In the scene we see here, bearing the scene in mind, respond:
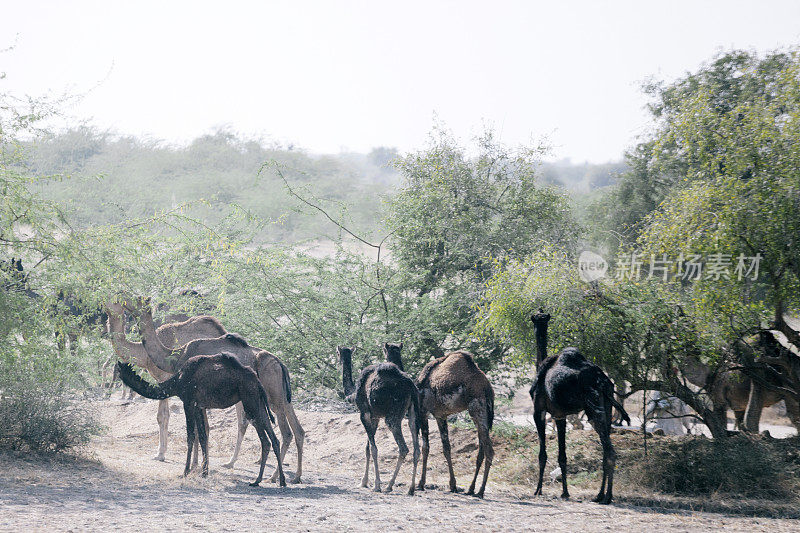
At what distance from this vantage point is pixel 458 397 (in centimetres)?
1055

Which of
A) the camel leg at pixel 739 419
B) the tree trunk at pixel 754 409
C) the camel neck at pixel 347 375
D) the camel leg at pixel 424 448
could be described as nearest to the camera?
the camel leg at pixel 424 448

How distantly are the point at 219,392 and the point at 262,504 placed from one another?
2.08m

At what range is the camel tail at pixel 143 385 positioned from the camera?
34.9ft

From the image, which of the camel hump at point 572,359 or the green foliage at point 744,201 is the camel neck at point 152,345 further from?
the green foliage at point 744,201

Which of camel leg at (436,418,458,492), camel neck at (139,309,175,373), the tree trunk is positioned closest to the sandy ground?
camel leg at (436,418,458,492)

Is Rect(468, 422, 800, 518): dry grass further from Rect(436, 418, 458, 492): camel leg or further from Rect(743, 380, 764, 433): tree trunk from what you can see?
Rect(743, 380, 764, 433): tree trunk

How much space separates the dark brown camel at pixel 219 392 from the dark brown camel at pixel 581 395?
12.2 feet

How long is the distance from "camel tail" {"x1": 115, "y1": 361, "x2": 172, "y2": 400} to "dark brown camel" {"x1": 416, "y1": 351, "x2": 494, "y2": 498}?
350 centimetres

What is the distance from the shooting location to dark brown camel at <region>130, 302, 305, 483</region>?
37.0 feet

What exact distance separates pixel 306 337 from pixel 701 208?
8556 mm

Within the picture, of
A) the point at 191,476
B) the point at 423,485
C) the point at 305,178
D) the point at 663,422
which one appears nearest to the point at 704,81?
the point at 663,422

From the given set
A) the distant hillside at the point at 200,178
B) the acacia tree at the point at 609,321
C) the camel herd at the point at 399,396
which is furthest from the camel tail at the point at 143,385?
the distant hillside at the point at 200,178

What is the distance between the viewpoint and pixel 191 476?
10.1 metres

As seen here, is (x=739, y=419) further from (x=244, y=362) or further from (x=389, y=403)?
(x=244, y=362)
